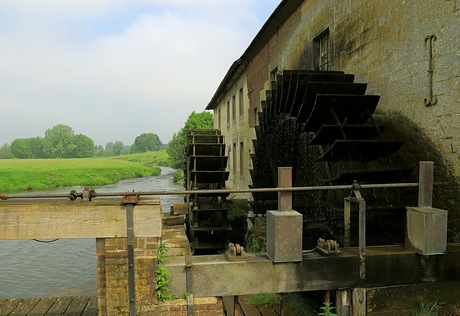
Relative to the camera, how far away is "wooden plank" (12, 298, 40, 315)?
15.0ft

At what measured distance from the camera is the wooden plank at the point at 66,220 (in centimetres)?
328

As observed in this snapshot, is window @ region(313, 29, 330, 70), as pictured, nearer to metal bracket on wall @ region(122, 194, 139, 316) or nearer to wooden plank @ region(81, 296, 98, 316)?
metal bracket on wall @ region(122, 194, 139, 316)

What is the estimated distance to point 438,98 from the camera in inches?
179

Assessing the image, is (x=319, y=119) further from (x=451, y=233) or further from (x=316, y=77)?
(x=451, y=233)

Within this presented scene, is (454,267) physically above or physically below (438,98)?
below

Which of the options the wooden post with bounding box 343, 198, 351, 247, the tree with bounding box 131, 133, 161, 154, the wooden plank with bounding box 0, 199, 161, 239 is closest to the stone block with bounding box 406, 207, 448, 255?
the wooden post with bounding box 343, 198, 351, 247

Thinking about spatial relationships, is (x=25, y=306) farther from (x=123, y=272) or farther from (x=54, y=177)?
(x=54, y=177)

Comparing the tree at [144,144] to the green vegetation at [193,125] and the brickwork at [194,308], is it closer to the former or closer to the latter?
the green vegetation at [193,125]

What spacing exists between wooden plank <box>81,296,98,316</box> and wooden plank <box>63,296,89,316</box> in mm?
49

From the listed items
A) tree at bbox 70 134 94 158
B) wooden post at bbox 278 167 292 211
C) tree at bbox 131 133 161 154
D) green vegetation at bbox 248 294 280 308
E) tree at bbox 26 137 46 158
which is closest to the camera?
wooden post at bbox 278 167 292 211

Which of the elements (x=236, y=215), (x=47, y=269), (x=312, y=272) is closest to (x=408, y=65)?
(x=312, y=272)

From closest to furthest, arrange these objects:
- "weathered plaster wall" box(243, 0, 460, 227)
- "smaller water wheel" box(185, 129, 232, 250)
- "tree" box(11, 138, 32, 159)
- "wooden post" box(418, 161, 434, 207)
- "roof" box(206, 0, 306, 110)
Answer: "wooden post" box(418, 161, 434, 207) → "weathered plaster wall" box(243, 0, 460, 227) → "roof" box(206, 0, 306, 110) → "smaller water wheel" box(185, 129, 232, 250) → "tree" box(11, 138, 32, 159)

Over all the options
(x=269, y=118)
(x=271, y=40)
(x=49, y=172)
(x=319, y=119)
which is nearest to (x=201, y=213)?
(x=269, y=118)

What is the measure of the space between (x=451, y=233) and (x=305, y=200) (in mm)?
2991
